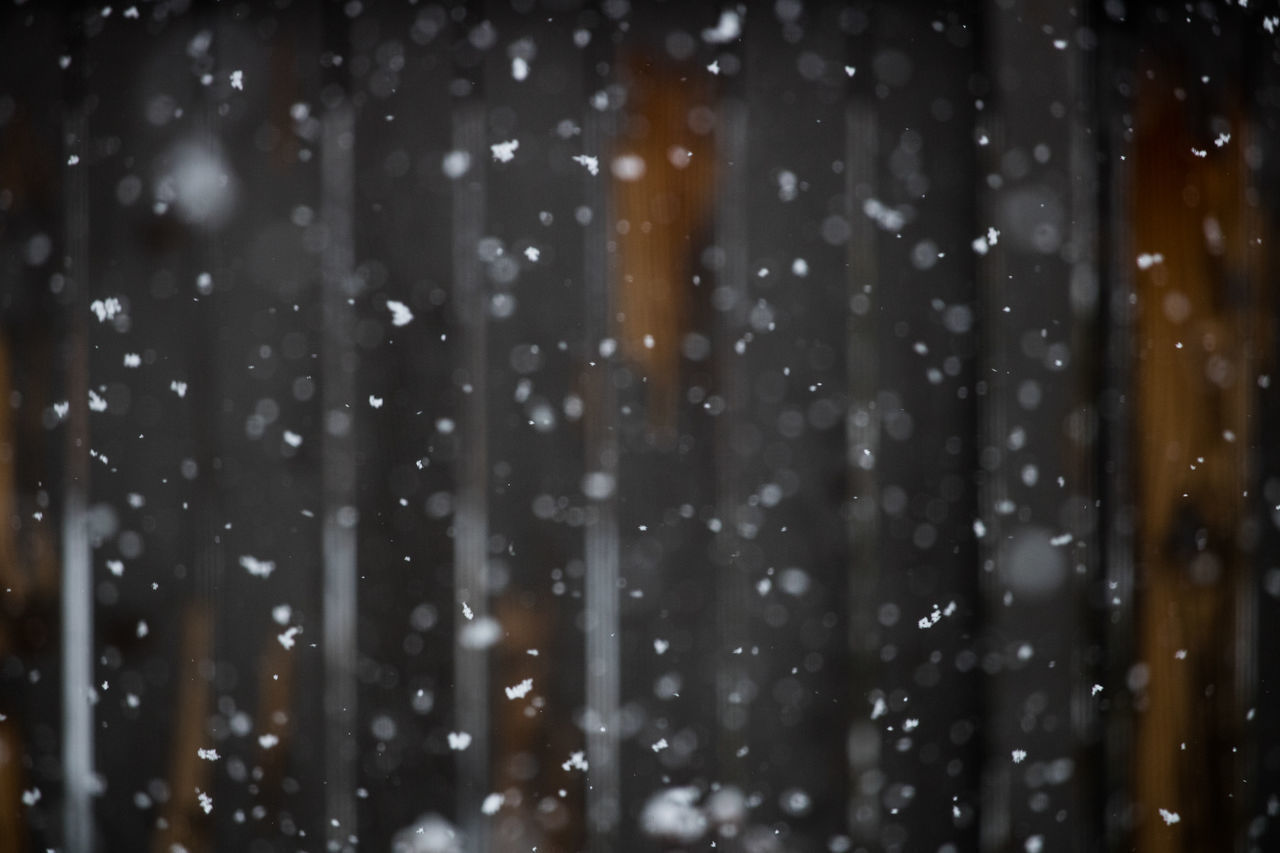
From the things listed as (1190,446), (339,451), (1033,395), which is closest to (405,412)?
(339,451)

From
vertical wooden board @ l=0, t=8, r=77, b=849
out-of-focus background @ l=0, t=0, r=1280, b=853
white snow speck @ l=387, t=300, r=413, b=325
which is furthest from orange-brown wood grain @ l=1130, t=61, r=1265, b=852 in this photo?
vertical wooden board @ l=0, t=8, r=77, b=849

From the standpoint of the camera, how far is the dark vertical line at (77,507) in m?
0.57

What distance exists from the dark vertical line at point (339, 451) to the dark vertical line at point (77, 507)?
18cm

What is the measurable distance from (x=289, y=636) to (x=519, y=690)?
16 centimetres

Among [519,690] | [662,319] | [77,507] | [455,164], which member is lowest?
[519,690]

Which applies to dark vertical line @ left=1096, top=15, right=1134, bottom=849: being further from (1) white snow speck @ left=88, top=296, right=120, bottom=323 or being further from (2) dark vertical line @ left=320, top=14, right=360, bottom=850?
(1) white snow speck @ left=88, top=296, right=120, bottom=323

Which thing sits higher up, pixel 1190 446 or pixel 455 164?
pixel 455 164

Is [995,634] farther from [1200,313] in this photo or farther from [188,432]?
[188,432]

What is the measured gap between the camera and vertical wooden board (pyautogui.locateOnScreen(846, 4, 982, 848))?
1.73 ft

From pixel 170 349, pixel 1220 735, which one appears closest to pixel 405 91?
pixel 170 349

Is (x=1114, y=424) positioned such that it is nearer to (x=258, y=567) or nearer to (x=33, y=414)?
(x=258, y=567)

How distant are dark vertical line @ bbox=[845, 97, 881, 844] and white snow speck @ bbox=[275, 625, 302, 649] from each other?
36 cm

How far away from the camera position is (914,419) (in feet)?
1.74

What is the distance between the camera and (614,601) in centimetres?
53
